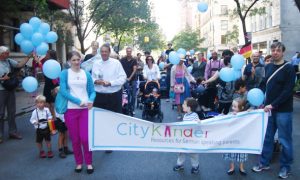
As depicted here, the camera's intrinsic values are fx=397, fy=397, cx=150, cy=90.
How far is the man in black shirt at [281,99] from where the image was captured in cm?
564

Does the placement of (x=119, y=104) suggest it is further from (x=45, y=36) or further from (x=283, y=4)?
(x=283, y=4)

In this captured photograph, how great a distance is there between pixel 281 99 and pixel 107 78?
309cm

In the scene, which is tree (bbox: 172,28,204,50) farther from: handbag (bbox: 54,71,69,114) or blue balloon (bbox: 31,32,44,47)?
handbag (bbox: 54,71,69,114)

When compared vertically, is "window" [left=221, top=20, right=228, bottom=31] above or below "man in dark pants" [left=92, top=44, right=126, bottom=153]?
above

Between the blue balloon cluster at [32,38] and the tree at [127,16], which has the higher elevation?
the tree at [127,16]

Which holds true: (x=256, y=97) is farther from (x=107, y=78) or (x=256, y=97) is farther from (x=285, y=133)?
(x=107, y=78)

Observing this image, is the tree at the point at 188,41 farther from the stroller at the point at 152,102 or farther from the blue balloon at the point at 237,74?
the blue balloon at the point at 237,74

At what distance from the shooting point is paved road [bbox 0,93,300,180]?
20.0 feet

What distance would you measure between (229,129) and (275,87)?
0.90 m

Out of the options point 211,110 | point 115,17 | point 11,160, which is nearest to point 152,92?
point 211,110

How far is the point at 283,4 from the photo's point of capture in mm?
35469

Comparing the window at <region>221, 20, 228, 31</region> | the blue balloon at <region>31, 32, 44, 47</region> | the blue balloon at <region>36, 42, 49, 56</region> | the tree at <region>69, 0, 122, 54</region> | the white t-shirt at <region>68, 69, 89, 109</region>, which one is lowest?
the white t-shirt at <region>68, 69, 89, 109</region>

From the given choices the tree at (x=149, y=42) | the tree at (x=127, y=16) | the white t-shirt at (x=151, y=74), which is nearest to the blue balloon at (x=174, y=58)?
the white t-shirt at (x=151, y=74)

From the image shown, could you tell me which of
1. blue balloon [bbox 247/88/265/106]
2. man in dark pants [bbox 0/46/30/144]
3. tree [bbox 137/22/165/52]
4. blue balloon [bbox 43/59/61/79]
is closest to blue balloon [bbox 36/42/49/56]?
man in dark pants [bbox 0/46/30/144]
